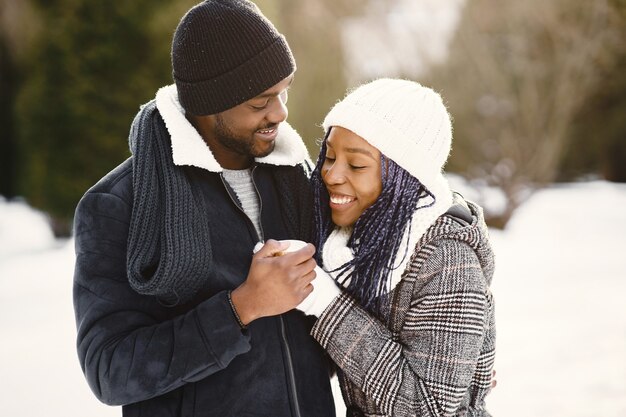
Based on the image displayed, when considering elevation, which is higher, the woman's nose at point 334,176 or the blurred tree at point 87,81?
the blurred tree at point 87,81

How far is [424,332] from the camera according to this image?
1.78 m

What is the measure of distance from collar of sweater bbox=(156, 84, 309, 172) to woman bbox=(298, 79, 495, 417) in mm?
141

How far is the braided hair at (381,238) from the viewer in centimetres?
189

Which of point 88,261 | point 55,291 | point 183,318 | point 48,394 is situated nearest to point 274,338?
point 183,318

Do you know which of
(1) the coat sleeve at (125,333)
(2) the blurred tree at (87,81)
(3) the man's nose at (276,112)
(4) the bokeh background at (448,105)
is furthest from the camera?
(2) the blurred tree at (87,81)

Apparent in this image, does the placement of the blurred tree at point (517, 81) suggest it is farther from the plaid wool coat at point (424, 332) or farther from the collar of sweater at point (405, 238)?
the plaid wool coat at point (424, 332)

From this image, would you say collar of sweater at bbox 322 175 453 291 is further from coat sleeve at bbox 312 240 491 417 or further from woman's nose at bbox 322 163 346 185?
woman's nose at bbox 322 163 346 185

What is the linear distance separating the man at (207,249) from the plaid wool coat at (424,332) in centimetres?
16

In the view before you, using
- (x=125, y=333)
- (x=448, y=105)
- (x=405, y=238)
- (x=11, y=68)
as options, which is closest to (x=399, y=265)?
(x=405, y=238)

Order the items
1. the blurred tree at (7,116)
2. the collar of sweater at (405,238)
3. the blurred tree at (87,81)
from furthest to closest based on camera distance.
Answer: the blurred tree at (7,116) → the blurred tree at (87,81) → the collar of sweater at (405,238)

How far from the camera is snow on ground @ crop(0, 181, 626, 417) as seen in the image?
190 inches

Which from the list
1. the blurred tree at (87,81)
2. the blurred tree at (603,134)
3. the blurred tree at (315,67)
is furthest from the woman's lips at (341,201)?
the blurred tree at (603,134)

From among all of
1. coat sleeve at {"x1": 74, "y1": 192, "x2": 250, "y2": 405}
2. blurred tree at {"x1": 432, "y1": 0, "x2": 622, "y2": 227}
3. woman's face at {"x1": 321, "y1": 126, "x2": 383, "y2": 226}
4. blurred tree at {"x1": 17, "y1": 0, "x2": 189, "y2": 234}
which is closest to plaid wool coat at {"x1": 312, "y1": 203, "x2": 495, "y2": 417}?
woman's face at {"x1": 321, "y1": 126, "x2": 383, "y2": 226}

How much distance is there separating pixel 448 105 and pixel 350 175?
1047 centimetres
